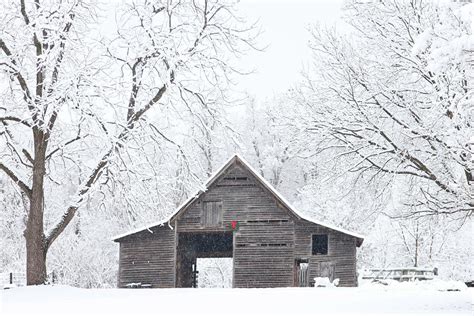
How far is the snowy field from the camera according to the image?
15250 mm

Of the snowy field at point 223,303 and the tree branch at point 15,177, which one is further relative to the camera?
the tree branch at point 15,177

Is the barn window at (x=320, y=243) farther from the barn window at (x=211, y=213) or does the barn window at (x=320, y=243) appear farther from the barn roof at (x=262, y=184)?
the barn window at (x=211, y=213)

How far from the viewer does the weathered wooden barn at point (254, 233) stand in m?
35.4

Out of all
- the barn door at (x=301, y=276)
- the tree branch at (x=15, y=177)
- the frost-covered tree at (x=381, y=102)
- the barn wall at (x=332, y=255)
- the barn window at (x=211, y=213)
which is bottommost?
the barn door at (x=301, y=276)

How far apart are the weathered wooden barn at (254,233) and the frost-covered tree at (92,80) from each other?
13.2m

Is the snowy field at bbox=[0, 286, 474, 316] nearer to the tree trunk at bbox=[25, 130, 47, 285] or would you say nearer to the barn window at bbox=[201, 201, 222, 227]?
the tree trunk at bbox=[25, 130, 47, 285]

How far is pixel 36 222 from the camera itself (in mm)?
21219

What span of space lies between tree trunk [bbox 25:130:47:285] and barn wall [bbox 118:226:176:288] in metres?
14.9

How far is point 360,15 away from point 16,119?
10618mm

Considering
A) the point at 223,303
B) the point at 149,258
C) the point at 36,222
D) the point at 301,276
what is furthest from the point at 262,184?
the point at 223,303

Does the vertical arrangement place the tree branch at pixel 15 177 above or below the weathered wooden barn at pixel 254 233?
above

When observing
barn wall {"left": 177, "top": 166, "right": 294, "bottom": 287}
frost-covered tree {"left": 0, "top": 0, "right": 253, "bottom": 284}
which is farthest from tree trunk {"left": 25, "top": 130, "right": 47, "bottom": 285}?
barn wall {"left": 177, "top": 166, "right": 294, "bottom": 287}

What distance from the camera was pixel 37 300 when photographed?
697 inches

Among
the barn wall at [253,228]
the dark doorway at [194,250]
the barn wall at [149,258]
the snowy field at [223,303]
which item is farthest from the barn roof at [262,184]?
the snowy field at [223,303]
